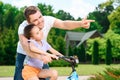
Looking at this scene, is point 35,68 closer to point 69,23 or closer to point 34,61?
point 34,61

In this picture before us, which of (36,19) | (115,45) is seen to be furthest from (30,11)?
(115,45)

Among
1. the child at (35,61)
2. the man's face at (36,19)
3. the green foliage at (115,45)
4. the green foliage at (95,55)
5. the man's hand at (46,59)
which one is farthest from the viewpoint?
the green foliage at (115,45)

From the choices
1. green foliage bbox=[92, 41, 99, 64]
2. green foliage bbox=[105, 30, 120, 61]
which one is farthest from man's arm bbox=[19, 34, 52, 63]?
green foliage bbox=[105, 30, 120, 61]

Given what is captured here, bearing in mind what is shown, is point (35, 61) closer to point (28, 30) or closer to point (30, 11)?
point (28, 30)

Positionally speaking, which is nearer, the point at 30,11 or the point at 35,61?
the point at 35,61

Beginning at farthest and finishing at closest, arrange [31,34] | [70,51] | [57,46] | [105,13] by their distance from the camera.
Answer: [105,13] → [70,51] → [57,46] → [31,34]

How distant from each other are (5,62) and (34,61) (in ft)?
142

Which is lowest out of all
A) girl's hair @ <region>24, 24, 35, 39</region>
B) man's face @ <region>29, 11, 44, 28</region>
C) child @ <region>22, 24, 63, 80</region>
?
child @ <region>22, 24, 63, 80</region>

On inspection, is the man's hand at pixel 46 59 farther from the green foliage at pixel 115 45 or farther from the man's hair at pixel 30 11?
the green foliage at pixel 115 45

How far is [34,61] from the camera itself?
3969mm

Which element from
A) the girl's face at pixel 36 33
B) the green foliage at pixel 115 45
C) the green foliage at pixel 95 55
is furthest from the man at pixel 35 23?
the green foliage at pixel 115 45

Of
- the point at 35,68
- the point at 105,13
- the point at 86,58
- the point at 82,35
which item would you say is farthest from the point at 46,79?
the point at 105,13

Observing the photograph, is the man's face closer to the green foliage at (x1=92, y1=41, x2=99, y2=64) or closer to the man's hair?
the man's hair

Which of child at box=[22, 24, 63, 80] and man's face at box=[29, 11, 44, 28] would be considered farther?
man's face at box=[29, 11, 44, 28]
